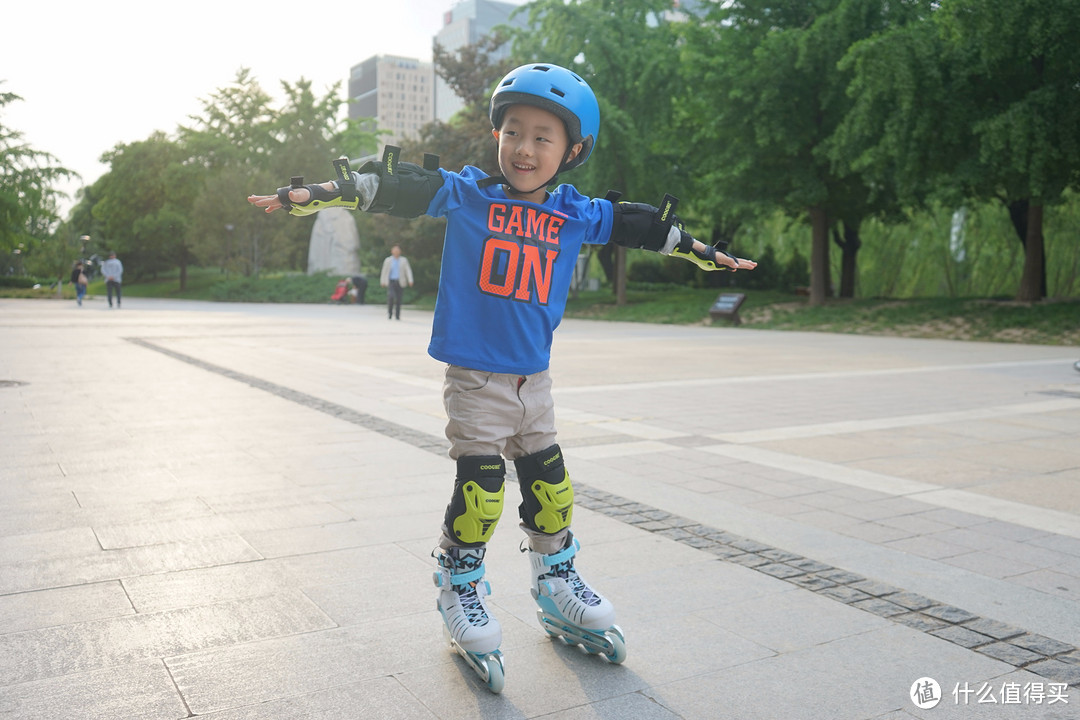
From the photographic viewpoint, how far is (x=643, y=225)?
10.1 ft

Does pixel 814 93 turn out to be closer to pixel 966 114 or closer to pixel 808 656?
pixel 966 114

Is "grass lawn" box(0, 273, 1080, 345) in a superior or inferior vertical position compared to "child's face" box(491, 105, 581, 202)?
inferior

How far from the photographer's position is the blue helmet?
8.89 ft

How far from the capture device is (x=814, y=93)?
22.4 meters

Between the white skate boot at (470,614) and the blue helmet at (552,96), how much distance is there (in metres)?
1.21

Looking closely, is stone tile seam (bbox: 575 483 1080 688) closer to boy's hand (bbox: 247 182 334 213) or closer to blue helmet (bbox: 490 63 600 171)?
blue helmet (bbox: 490 63 600 171)

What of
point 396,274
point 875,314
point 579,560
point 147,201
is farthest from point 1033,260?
point 147,201

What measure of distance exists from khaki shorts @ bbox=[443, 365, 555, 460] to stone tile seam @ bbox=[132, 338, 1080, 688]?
131 centimetres

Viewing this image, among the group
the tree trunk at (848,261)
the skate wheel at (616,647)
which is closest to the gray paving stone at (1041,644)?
the skate wheel at (616,647)

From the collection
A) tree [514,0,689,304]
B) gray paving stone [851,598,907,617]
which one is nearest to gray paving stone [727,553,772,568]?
gray paving stone [851,598,907,617]

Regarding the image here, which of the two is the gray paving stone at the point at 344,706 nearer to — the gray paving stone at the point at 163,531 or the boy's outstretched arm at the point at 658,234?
the boy's outstretched arm at the point at 658,234

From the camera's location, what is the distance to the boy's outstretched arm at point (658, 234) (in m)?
3.08

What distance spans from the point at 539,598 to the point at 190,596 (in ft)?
4.03

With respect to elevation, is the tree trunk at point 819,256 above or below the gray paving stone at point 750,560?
above
